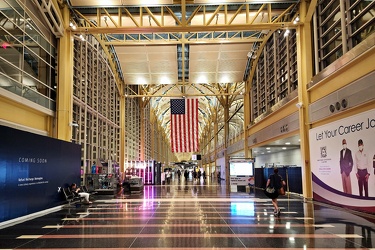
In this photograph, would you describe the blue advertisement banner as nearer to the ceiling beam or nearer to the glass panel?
the ceiling beam

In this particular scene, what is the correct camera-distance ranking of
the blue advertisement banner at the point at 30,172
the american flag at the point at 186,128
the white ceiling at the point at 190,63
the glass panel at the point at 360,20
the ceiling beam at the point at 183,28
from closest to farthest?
the blue advertisement banner at the point at 30,172, the glass panel at the point at 360,20, the ceiling beam at the point at 183,28, the white ceiling at the point at 190,63, the american flag at the point at 186,128

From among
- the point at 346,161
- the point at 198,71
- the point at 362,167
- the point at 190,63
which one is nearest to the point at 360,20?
the point at 346,161

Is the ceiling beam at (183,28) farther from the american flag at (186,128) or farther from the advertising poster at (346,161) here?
the american flag at (186,128)

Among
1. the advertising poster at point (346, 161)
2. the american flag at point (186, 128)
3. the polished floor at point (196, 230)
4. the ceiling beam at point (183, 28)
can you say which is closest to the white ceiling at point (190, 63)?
the american flag at point (186, 128)

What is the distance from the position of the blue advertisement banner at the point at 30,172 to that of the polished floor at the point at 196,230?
0.64 meters

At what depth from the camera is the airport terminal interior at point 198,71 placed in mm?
8750

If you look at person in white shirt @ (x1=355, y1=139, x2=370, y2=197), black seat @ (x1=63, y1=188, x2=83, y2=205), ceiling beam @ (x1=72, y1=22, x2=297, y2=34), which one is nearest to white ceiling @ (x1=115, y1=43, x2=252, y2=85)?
ceiling beam @ (x1=72, y1=22, x2=297, y2=34)

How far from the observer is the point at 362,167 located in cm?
1115

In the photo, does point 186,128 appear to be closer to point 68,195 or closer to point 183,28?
point 183,28

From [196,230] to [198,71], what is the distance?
2097 cm

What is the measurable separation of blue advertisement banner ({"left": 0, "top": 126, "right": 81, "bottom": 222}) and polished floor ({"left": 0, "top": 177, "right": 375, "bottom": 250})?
0.64 m

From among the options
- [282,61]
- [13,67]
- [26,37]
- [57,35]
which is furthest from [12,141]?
[282,61]

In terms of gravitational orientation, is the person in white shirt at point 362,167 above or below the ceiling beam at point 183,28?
below

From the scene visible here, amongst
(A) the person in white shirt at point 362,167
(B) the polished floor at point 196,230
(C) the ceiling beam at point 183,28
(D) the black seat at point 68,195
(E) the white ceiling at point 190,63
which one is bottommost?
(B) the polished floor at point 196,230
